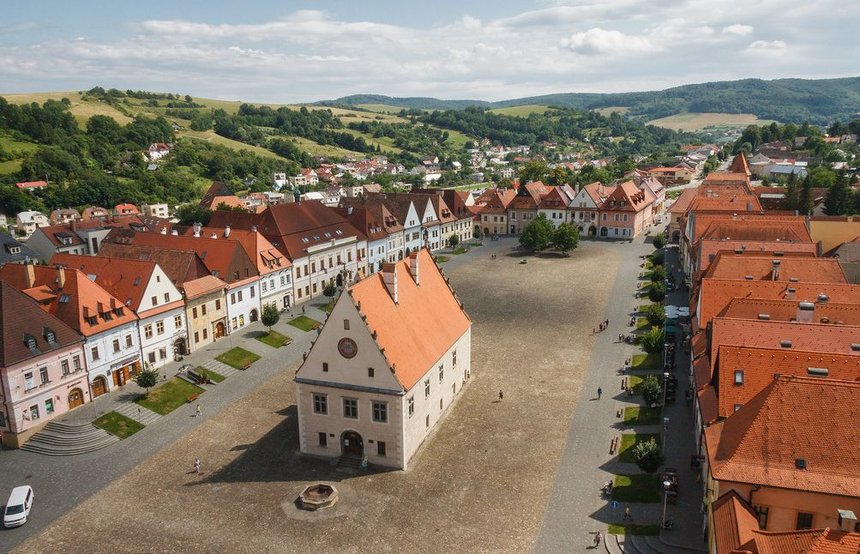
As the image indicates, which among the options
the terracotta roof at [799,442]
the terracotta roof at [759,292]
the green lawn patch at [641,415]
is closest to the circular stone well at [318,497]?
the terracotta roof at [799,442]

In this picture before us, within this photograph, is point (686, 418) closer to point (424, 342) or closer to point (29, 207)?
point (424, 342)

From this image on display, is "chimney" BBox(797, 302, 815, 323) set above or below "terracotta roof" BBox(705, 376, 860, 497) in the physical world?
above

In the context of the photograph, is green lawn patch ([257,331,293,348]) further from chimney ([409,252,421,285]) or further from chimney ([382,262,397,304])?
chimney ([382,262,397,304])

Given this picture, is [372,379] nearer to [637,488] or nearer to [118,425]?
[637,488]

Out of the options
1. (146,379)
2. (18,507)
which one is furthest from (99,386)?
(18,507)

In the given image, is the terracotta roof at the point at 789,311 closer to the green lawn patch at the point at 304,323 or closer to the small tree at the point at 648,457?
the small tree at the point at 648,457

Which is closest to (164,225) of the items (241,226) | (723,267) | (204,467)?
(241,226)

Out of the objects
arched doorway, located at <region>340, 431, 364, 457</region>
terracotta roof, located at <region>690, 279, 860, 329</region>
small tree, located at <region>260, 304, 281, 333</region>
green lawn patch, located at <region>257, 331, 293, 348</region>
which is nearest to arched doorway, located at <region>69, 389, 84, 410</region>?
green lawn patch, located at <region>257, 331, 293, 348</region>
